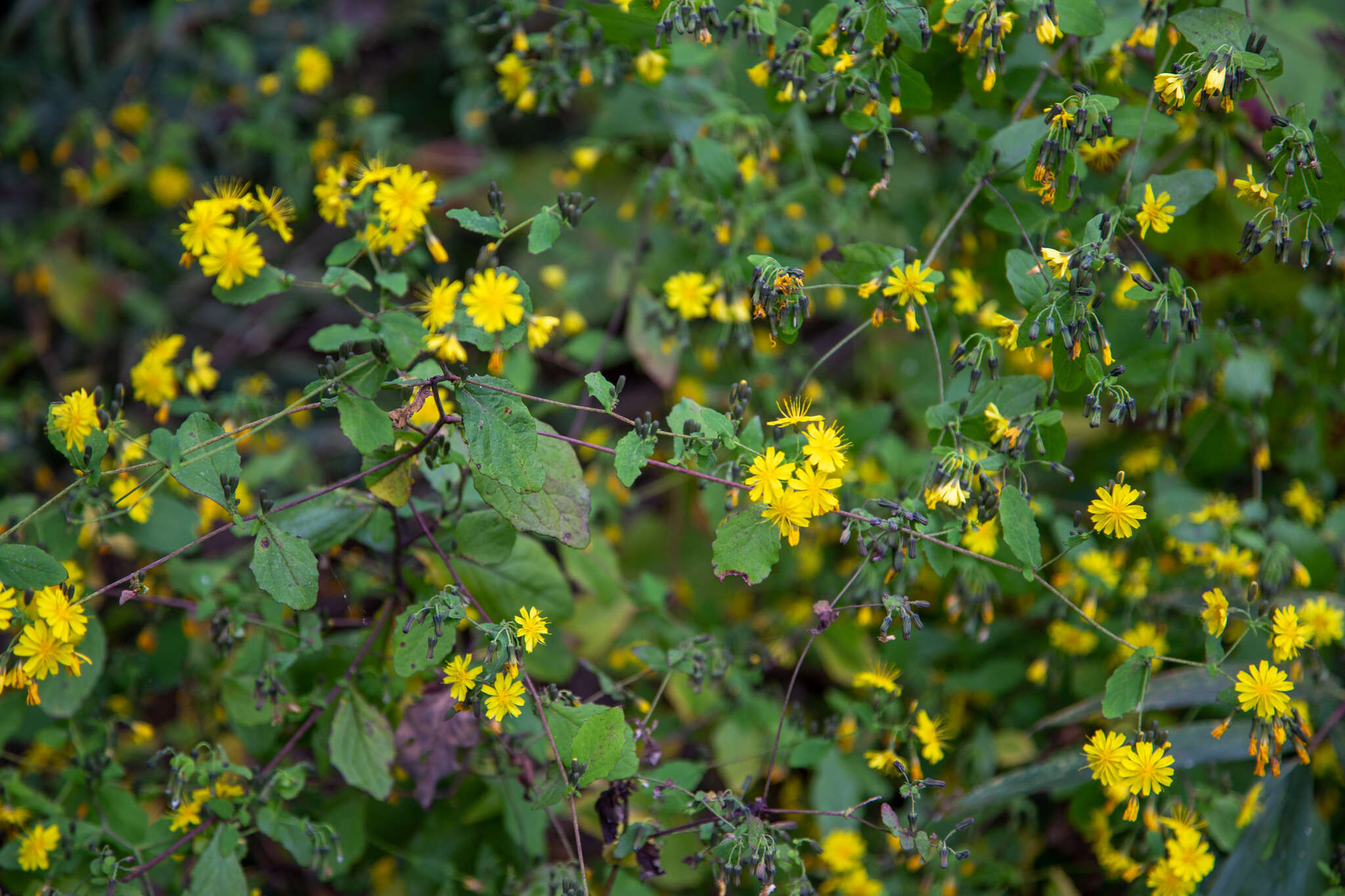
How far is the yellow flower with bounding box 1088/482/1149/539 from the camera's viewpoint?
1493 mm

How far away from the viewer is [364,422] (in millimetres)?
1444

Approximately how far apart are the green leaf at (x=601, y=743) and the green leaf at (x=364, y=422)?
54cm

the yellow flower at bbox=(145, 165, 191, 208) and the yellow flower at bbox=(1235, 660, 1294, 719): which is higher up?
the yellow flower at bbox=(1235, 660, 1294, 719)

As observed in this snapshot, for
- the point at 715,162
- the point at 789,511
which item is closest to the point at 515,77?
the point at 715,162

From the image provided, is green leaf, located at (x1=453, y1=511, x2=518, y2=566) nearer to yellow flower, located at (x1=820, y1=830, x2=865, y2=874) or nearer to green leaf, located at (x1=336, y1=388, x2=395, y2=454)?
green leaf, located at (x1=336, y1=388, x2=395, y2=454)

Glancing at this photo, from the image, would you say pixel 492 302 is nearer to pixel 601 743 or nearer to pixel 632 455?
pixel 632 455

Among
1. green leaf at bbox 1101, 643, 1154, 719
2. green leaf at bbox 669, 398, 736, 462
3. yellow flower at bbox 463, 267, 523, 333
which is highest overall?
yellow flower at bbox 463, 267, 523, 333

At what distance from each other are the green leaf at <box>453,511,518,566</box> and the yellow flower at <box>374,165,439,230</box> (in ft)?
1.68

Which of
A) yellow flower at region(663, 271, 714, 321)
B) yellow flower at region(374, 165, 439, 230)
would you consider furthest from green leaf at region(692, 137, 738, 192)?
yellow flower at region(374, 165, 439, 230)

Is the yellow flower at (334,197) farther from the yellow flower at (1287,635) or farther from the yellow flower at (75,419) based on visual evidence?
the yellow flower at (1287,635)

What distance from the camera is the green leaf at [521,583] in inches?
67.9

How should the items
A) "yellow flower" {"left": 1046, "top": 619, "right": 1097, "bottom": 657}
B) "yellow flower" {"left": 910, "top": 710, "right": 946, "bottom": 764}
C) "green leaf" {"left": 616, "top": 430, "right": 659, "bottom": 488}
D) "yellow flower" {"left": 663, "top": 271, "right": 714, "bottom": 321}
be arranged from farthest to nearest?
"yellow flower" {"left": 1046, "top": 619, "right": 1097, "bottom": 657} < "yellow flower" {"left": 663, "top": 271, "right": 714, "bottom": 321} < "yellow flower" {"left": 910, "top": 710, "right": 946, "bottom": 764} < "green leaf" {"left": 616, "top": 430, "right": 659, "bottom": 488}

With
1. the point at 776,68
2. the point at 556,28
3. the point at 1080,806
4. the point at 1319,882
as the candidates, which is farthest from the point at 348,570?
the point at 1319,882

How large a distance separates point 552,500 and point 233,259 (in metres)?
0.66
